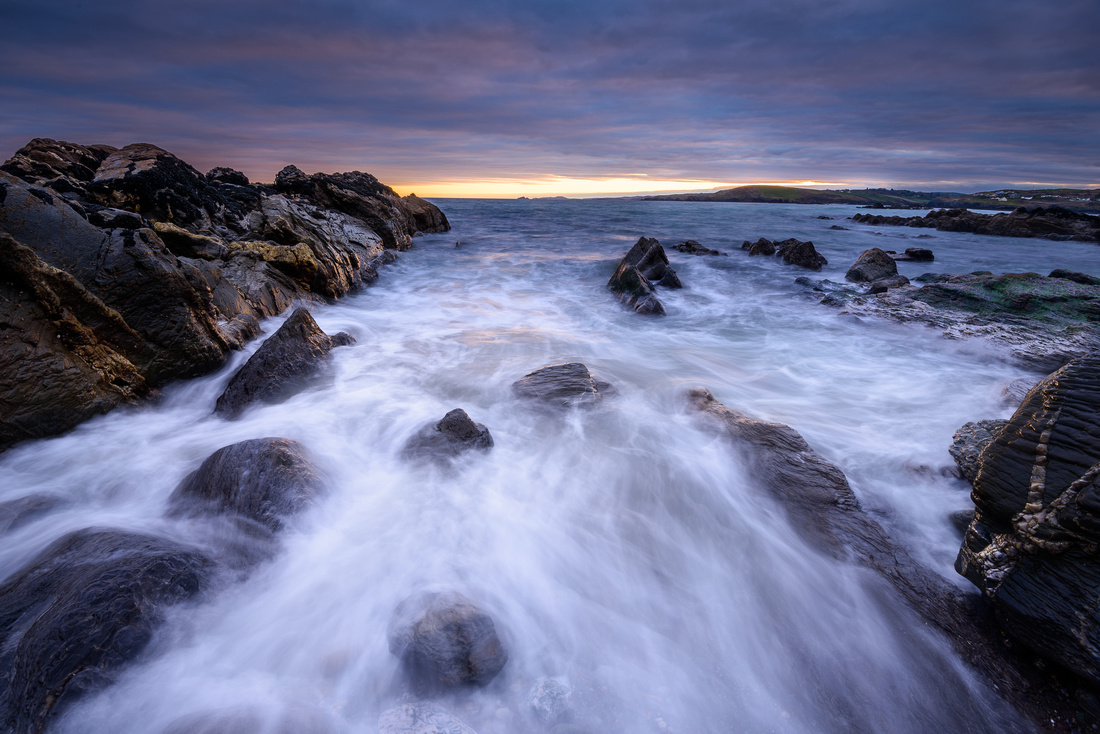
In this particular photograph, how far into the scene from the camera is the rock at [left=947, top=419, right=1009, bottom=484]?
3.94 metres

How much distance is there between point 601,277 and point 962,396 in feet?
36.2

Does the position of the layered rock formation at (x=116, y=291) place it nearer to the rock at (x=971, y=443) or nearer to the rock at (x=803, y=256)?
the rock at (x=971, y=443)

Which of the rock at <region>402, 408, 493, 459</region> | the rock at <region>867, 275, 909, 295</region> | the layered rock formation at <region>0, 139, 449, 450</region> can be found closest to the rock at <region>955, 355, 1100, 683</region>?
the rock at <region>402, 408, 493, 459</region>

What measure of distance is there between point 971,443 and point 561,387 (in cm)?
421

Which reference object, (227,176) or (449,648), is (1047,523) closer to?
(449,648)

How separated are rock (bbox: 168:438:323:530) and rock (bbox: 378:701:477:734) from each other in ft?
5.72

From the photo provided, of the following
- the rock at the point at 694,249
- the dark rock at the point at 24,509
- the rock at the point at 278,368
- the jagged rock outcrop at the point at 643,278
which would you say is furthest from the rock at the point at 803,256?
the dark rock at the point at 24,509

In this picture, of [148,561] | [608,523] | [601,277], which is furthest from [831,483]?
[601,277]

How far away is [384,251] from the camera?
56.1ft

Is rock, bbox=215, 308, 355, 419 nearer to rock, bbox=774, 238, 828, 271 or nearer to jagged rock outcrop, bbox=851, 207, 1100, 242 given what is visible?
rock, bbox=774, 238, 828, 271

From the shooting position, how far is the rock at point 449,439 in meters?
4.52

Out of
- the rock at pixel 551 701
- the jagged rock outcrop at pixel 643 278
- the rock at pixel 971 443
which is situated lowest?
the rock at pixel 551 701

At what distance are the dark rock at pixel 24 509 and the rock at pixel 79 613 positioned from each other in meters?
0.69

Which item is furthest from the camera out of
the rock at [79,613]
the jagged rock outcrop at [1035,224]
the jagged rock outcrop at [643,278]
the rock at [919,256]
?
the jagged rock outcrop at [1035,224]
